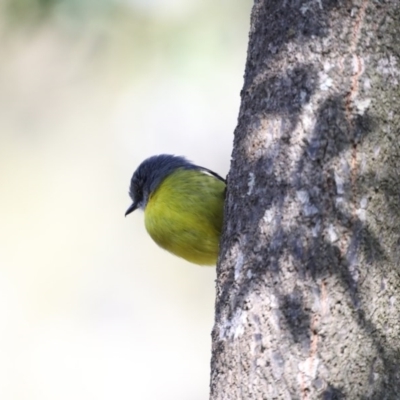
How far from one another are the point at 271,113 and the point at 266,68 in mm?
211

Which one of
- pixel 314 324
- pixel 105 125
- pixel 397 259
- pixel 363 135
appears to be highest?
pixel 105 125

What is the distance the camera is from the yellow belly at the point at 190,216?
484 centimetres

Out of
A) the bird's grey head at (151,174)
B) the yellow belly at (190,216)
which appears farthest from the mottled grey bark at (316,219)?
the bird's grey head at (151,174)

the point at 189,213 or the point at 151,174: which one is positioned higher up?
the point at 151,174

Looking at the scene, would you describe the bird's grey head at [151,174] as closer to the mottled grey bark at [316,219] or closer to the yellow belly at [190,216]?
the yellow belly at [190,216]

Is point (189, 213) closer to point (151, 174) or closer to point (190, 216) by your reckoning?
point (190, 216)

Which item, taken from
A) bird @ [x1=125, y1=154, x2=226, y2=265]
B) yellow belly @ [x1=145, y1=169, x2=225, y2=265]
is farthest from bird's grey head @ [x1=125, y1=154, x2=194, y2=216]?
yellow belly @ [x1=145, y1=169, x2=225, y2=265]

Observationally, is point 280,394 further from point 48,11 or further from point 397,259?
point 48,11

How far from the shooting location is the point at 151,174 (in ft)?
19.2

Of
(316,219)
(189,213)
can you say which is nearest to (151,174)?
(189,213)

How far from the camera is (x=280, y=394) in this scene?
287 cm

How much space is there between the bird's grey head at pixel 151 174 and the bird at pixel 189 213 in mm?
120

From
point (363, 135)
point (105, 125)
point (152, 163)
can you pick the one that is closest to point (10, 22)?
point (152, 163)

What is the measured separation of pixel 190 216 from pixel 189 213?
0.02 m
